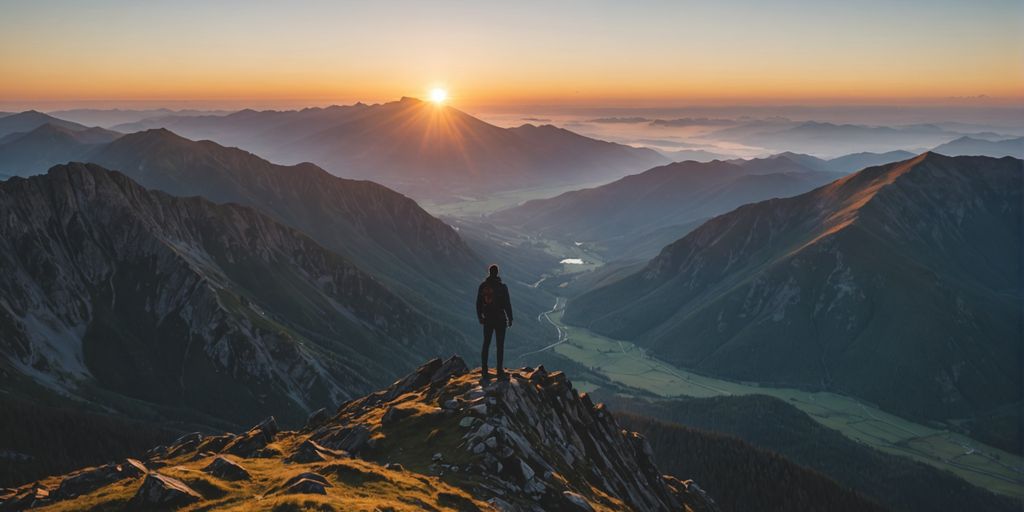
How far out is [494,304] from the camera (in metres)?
67.6

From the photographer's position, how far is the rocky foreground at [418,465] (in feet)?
162

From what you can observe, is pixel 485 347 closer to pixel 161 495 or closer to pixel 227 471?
pixel 227 471

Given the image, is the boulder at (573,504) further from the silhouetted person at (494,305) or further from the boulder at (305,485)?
the boulder at (305,485)

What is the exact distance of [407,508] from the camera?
156 feet

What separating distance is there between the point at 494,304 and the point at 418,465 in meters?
17.1

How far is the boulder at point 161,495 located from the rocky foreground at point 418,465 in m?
0.07

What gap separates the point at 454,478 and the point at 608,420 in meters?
54.4

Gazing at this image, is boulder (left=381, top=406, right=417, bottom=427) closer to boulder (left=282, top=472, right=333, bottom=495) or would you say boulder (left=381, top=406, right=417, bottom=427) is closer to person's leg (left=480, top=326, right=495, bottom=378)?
person's leg (left=480, top=326, right=495, bottom=378)

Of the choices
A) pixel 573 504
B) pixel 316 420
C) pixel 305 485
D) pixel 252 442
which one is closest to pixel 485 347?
pixel 573 504

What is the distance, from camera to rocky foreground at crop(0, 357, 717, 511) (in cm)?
4950

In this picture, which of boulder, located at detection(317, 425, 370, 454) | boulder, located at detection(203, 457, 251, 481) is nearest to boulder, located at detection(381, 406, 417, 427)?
boulder, located at detection(317, 425, 370, 454)

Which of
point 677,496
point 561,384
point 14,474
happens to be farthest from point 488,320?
point 14,474

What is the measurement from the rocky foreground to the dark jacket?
33.0ft

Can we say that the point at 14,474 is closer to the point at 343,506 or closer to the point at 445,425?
the point at 445,425
